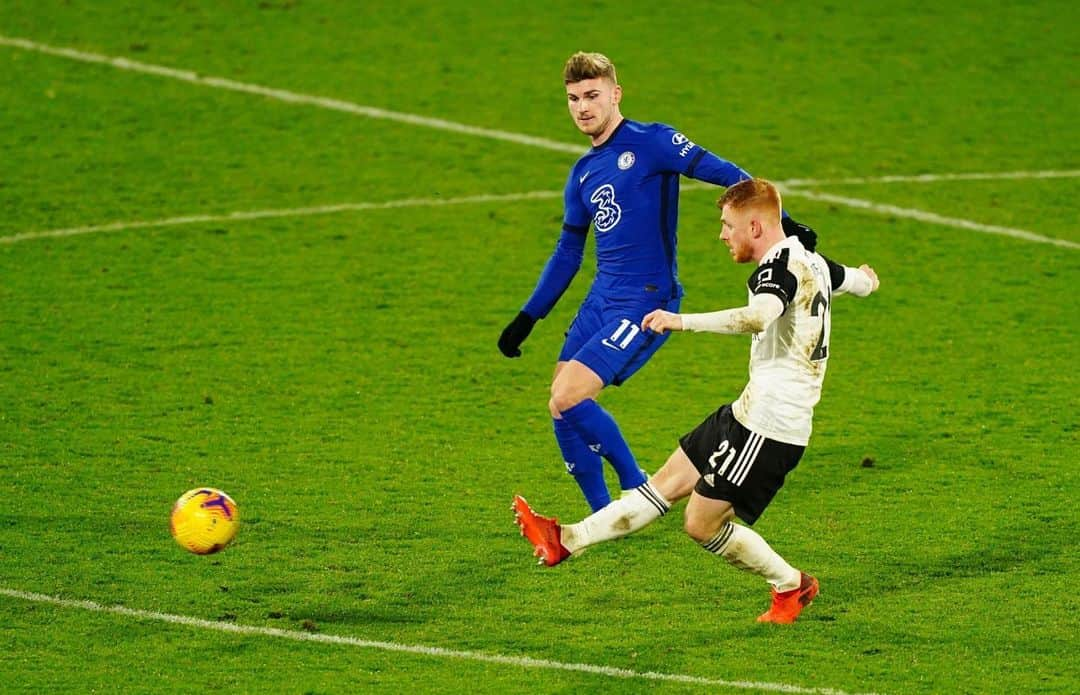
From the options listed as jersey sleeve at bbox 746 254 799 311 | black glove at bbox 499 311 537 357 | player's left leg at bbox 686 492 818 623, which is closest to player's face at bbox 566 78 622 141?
black glove at bbox 499 311 537 357

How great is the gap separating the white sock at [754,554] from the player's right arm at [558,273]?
160 centimetres

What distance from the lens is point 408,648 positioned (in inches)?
277

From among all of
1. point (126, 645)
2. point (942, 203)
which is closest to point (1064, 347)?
point (942, 203)

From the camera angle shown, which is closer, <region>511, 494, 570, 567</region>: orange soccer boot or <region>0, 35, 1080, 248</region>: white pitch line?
<region>511, 494, 570, 567</region>: orange soccer boot

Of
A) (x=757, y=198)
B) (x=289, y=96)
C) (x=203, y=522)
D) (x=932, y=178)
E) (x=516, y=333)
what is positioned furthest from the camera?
(x=289, y=96)

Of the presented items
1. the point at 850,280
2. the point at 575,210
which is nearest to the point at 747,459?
the point at 850,280

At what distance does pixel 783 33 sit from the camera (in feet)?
59.0

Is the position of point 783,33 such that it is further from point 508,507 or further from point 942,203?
point 508,507

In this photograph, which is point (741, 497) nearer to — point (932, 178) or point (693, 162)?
point (693, 162)

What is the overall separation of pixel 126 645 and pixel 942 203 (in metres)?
8.84

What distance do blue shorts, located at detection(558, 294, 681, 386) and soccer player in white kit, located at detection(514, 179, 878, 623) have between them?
0.81 meters

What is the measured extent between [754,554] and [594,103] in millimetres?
2332

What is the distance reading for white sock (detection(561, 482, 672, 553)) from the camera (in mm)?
7410

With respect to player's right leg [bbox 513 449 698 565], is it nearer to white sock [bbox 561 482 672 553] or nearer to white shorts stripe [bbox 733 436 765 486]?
white sock [bbox 561 482 672 553]
